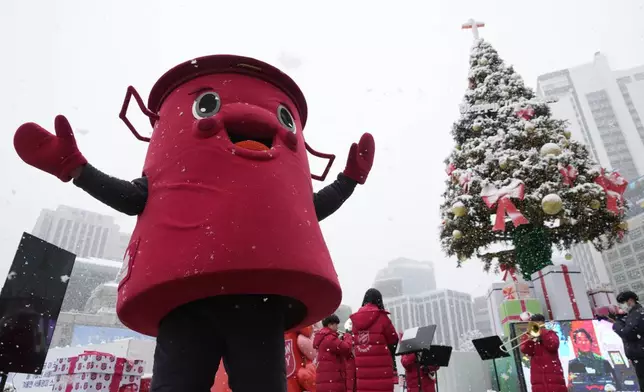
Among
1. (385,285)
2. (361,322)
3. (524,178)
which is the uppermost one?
(385,285)

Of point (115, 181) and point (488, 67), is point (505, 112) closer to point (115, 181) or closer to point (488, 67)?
point (488, 67)

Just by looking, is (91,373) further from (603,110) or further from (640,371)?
(603,110)

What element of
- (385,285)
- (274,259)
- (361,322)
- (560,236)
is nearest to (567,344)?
(560,236)

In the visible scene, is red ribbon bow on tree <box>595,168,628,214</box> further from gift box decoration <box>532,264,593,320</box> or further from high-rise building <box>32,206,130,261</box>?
high-rise building <box>32,206,130,261</box>

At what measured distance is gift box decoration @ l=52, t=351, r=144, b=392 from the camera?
201 inches

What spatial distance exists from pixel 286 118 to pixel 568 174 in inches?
324

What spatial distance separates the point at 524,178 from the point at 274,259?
27.7 ft

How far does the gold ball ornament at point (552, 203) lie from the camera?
7.93 meters

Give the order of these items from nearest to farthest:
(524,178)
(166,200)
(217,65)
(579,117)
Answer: (166,200) → (217,65) → (524,178) → (579,117)

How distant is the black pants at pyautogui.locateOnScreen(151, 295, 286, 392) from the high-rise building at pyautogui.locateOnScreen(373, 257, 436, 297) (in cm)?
7667

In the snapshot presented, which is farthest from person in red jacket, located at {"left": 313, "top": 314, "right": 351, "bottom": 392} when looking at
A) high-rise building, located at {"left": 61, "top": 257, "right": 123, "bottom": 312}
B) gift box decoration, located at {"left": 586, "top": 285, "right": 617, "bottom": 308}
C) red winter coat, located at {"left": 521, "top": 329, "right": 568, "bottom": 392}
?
high-rise building, located at {"left": 61, "top": 257, "right": 123, "bottom": 312}

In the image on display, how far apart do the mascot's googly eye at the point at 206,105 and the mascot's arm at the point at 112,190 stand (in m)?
0.46

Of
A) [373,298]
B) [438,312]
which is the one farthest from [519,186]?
[438,312]

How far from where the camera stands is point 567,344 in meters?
7.60
